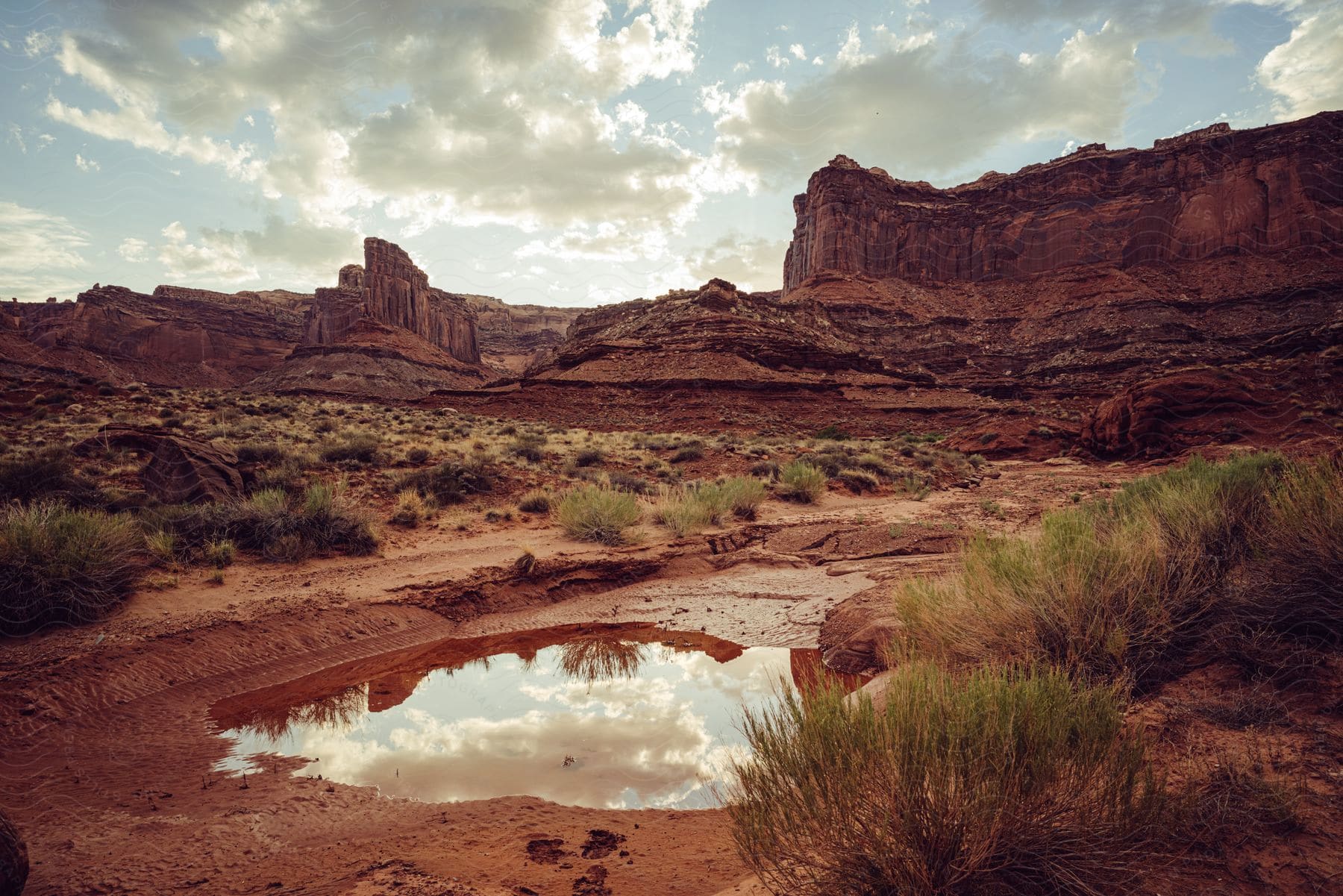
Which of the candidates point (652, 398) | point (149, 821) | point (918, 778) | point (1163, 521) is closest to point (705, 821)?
point (918, 778)

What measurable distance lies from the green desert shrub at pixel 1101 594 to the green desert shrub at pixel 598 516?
5.70m

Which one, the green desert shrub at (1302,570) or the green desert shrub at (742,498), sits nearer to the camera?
the green desert shrub at (1302,570)

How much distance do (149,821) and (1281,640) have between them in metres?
6.10

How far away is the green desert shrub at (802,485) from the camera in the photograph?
14422 millimetres

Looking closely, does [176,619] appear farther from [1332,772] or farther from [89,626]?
[1332,772]

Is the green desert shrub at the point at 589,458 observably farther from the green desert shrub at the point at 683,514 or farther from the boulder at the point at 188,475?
the boulder at the point at 188,475

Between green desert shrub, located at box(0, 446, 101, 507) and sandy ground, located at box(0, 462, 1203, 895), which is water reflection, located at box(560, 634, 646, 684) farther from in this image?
green desert shrub, located at box(0, 446, 101, 507)

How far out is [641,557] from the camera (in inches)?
360

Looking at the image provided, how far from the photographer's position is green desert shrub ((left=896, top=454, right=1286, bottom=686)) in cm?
362

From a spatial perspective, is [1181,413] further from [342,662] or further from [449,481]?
[342,662]

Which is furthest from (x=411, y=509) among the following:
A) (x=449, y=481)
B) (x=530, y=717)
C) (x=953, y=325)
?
(x=953, y=325)

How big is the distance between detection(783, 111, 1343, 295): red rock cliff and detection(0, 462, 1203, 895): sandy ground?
72180mm

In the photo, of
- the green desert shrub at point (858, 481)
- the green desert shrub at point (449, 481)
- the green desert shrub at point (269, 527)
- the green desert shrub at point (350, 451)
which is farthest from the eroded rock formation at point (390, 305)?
the green desert shrub at point (269, 527)

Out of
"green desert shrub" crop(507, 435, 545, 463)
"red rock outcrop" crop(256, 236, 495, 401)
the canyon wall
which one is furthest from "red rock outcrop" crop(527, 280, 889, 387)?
the canyon wall
